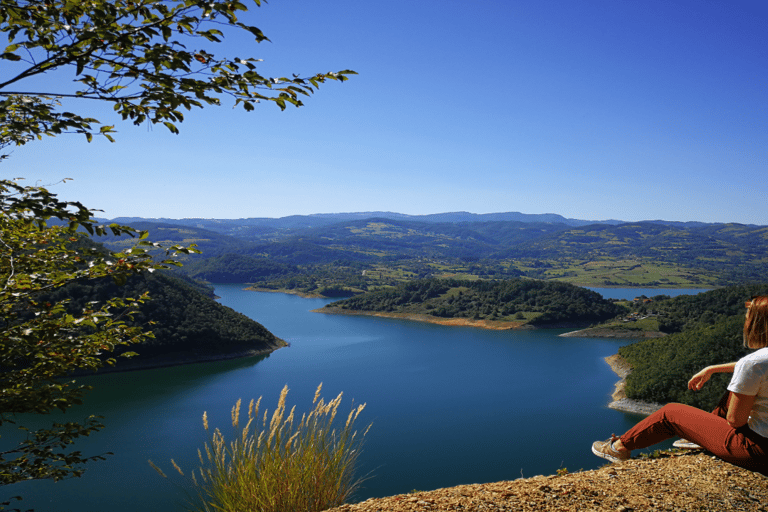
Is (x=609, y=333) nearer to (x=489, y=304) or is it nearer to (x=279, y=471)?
(x=489, y=304)

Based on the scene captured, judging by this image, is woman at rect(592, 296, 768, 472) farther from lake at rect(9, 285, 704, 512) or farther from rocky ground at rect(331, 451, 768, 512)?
lake at rect(9, 285, 704, 512)

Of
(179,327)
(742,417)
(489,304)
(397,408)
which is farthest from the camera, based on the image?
(489,304)

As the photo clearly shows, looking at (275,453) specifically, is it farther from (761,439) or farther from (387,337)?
(387,337)

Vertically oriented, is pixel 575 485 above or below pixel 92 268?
below

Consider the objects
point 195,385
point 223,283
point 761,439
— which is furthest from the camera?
point 223,283

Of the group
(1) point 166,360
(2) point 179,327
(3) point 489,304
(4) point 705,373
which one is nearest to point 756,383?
(4) point 705,373

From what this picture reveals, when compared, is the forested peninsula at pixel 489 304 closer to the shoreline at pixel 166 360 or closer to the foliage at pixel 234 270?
the shoreline at pixel 166 360

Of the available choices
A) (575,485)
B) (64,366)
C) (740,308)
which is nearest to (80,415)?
(64,366)
